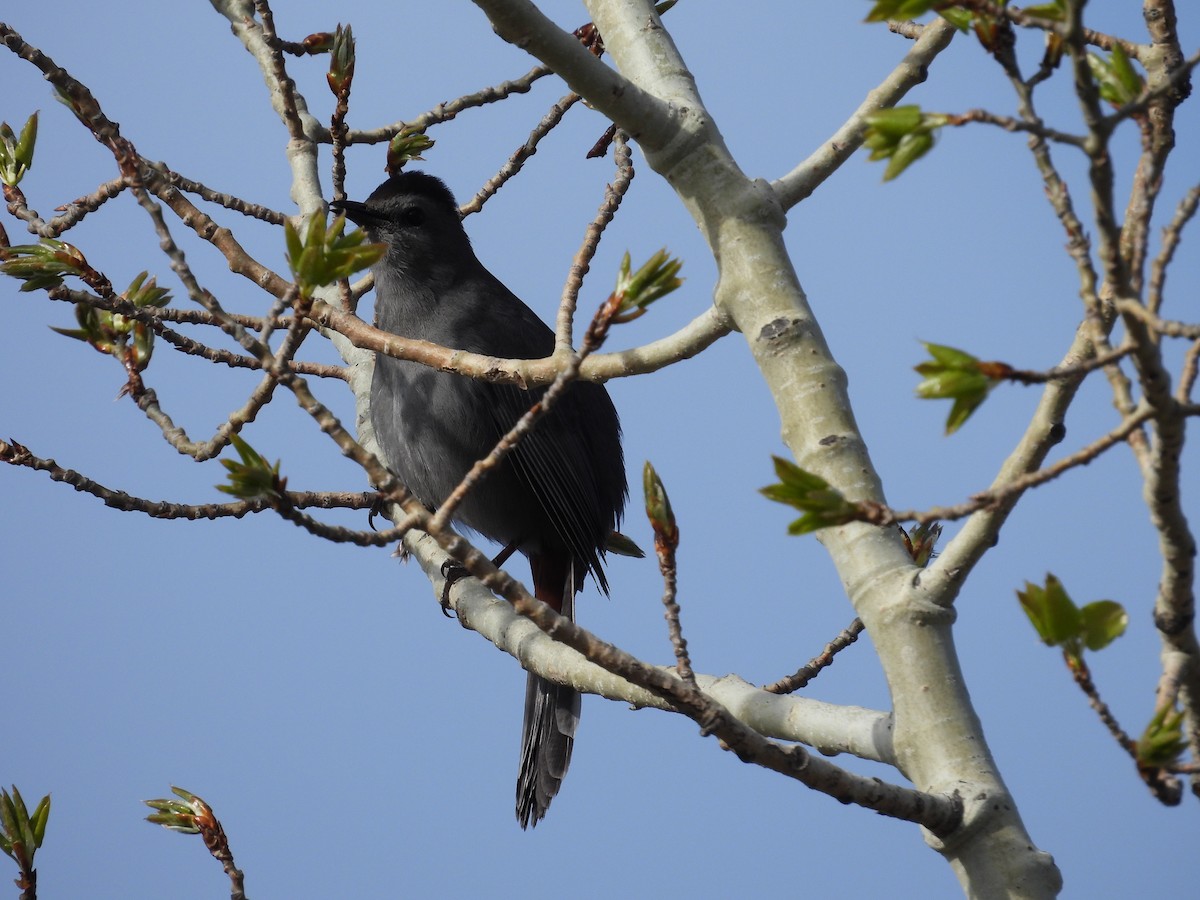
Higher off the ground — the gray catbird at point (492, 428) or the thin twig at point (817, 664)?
the gray catbird at point (492, 428)

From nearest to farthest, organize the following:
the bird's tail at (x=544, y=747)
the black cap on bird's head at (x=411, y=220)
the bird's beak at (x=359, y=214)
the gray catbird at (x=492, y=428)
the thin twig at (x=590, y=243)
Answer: the thin twig at (x=590, y=243) < the bird's tail at (x=544, y=747) < the gray catbird at (x=492, y=428) < the bird's beak at (x=359, y=214) < the black cap on bird's head at (x=411, y=220)

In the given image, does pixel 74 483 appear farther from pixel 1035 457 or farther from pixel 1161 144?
pixel 1161 144

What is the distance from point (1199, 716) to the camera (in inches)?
65.8

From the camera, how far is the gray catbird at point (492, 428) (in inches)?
191

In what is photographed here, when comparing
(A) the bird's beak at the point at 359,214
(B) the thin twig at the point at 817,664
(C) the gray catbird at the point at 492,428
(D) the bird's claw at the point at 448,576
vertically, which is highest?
(A) the bird's beak at the point at 359,214

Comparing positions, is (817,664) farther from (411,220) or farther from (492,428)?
(411,220)

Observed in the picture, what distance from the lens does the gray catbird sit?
16.0 ft

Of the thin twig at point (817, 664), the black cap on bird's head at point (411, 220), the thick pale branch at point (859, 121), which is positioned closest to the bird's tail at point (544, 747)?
the thin twig at point (817, 664)

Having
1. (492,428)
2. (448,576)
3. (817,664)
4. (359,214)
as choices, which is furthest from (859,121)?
(359,214)

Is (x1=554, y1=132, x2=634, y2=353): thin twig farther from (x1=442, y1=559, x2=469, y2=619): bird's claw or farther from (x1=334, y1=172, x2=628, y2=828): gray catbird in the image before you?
(x1=334, y1=172, x2=628, y2=828): gray catbird

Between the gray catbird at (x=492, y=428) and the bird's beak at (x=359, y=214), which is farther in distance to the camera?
the bird's beak at (x=359, y=214)

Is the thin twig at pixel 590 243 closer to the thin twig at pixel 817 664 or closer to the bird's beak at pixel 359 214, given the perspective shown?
the thin twig at pixel 817 664

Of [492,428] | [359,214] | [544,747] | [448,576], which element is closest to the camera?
[448,576]

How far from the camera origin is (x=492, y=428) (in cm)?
496
